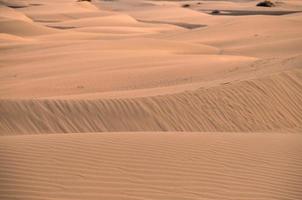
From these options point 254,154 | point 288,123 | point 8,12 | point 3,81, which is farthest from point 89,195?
point 8,12

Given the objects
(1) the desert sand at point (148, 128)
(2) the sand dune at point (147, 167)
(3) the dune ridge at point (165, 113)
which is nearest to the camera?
(2) the sand dune at point (147, 167)

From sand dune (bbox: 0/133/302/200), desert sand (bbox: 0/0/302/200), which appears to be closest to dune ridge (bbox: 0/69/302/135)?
desert sand (bbox: 0/0/302/200)

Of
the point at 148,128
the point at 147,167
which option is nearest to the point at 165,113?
the point at 148,128

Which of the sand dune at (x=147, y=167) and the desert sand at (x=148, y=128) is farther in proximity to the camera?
the desert sand at (x=148, y=128)

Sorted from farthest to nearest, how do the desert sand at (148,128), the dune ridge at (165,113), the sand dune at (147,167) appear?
the dune ridge at (165,113), the desert sand at (148,128), the sand dune at (147,167)

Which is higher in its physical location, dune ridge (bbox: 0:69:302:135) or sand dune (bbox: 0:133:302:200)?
sand dune (bbox: 0:133:302:200)

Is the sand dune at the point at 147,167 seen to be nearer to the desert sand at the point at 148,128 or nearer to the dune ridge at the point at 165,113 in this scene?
the desert sand at the point at 148,128

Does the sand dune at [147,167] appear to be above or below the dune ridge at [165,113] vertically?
above

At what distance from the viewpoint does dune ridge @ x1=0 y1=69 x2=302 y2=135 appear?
762 centimetres

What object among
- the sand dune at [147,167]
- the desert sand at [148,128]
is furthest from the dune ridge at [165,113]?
the sand dune at [147,167]

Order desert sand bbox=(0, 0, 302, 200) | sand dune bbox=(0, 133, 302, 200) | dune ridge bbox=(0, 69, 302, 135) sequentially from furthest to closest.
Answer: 1. dune ridge bbox=(0, 69, 302, 135)
2. desert sand bbox=(0, 0, 302, 200)
3. sand dune bbox=(0, 133, 302, 200)

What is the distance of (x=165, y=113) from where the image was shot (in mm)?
8000

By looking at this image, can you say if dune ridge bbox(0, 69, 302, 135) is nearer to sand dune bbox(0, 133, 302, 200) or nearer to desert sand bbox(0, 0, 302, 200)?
desert sand bbox(0, 0, 302, 200)

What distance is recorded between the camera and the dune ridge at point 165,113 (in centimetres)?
762
